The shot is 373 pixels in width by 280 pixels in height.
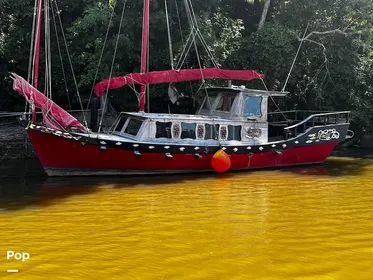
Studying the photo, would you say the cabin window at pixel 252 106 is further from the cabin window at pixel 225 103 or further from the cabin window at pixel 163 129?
the cabin window at pixel 163 129

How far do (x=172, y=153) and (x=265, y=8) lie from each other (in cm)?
1280

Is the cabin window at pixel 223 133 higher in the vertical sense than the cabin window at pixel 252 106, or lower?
lower

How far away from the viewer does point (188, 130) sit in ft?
51.9

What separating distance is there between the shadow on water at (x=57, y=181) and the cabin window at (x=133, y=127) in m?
1.59

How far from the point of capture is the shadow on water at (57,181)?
1209 centimetres

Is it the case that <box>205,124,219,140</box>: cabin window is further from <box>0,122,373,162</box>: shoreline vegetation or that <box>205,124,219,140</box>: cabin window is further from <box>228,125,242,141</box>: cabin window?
<box>0,122,373,162</box>: shoreline vegetation

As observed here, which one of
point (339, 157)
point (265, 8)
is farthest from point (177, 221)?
point (265, 8)

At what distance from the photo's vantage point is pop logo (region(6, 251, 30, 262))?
7.46 meters

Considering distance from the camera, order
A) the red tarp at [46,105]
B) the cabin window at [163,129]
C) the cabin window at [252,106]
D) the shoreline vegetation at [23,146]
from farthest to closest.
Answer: the shoreline vegetation at [23,146], the cabin window at [252,106], the cabin window at [163,129], the red tarp at [46,105]

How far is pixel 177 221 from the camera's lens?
32.3ft

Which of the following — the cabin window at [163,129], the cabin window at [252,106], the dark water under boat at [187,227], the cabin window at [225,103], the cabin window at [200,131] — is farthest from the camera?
the cabin window at [225,103]

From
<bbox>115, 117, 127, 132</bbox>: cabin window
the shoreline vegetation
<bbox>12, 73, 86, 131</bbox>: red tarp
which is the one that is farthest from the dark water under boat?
the shoreline vegetation

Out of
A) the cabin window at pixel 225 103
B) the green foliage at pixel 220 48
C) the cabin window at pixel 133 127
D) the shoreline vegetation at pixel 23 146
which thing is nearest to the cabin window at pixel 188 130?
the cabin window at pixel 133 127

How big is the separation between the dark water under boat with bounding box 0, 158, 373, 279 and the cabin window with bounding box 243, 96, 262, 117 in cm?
285
